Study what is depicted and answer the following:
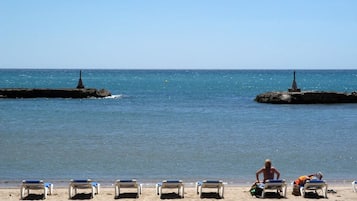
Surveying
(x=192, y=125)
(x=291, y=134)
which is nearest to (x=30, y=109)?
(x=192, y=125)

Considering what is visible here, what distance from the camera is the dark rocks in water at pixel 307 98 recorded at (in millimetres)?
54344

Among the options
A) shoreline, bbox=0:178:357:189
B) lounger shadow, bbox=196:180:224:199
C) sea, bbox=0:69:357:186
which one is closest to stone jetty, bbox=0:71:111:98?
sea, bbox=0:69:357:186

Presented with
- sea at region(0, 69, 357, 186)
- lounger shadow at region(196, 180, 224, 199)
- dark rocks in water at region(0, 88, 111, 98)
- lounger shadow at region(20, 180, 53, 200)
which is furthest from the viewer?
dark rocks in water at region(0, 88, 111, 98)

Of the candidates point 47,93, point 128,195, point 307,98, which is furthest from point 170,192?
point 47,93

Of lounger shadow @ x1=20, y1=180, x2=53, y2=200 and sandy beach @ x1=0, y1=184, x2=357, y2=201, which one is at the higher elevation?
lounger shadow @ x1=20, y1=180, x2=53, y2=200

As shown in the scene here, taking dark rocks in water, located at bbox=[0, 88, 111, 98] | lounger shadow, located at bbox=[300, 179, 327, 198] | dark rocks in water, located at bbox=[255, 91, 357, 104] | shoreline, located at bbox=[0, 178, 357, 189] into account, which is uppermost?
dark rocks in water, located at bbox=[0, 88, 111, 98]

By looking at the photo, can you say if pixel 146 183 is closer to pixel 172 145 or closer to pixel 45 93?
pixel 172 145

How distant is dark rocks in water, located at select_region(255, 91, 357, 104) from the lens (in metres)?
54.3

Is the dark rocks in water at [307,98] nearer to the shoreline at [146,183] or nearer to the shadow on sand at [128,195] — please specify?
the shoreline at [146,183]

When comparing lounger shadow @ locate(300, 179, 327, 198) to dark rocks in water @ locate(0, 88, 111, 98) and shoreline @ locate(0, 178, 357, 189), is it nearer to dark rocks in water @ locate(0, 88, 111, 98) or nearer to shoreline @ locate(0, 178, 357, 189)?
shoreline @ locate(0, 178, 357, 189)

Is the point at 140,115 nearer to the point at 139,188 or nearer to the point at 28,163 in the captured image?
the point at 28,163

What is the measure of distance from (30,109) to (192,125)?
1804cm

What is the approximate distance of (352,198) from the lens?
14.9 meters

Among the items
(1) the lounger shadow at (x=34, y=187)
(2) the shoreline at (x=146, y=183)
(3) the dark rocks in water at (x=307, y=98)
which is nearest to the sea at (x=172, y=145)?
(2) the shoreline at (x=146, y=183)
